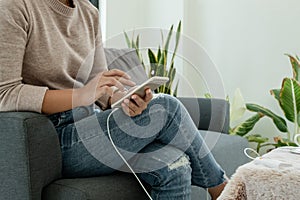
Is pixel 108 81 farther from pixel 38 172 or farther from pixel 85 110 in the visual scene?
pixel 38 172

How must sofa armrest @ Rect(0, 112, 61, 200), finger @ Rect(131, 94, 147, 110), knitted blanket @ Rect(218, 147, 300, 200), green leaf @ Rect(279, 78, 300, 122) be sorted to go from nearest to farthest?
knitted blanket @ Rect(218, 147, 300, 200) < sofa armrest @ Rect(0, 112, 61, 200) < finger @ Rect(131, 94, 147, 110) < green leaf @ Rect(279, 78, 300, 122)

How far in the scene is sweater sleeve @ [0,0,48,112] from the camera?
4.12 feet

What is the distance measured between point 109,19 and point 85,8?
1642 millimetres

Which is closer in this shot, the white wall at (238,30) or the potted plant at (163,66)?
the potted plant at (163,66)

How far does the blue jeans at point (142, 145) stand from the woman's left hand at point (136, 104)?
2 centimetres

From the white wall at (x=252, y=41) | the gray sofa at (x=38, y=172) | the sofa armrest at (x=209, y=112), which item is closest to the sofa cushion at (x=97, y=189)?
the gray sofa at (x=38, y=172)

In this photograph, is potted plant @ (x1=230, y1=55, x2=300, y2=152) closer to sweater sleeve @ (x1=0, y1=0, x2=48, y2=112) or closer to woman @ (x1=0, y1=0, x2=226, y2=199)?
woman @ (x1=0, y1=0, x2=226, y2=199)

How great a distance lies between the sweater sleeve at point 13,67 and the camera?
1.26m

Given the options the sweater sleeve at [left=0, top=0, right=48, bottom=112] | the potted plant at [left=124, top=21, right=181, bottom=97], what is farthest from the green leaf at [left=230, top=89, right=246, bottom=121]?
the sweater sleeve at [left=0, top=0, right=48, bottom=112]

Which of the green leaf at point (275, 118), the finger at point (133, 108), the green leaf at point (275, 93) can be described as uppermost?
the finger at point (133, 108)

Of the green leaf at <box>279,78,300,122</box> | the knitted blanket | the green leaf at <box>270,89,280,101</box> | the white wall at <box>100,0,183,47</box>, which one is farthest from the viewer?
the white wall at <box>100,0,183,47</box>

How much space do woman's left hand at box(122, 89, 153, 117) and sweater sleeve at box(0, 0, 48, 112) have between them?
0.73 ft

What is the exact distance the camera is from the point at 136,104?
4.34 ft

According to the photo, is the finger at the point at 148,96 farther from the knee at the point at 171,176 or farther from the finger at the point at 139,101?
the knee at the point at 171,176
